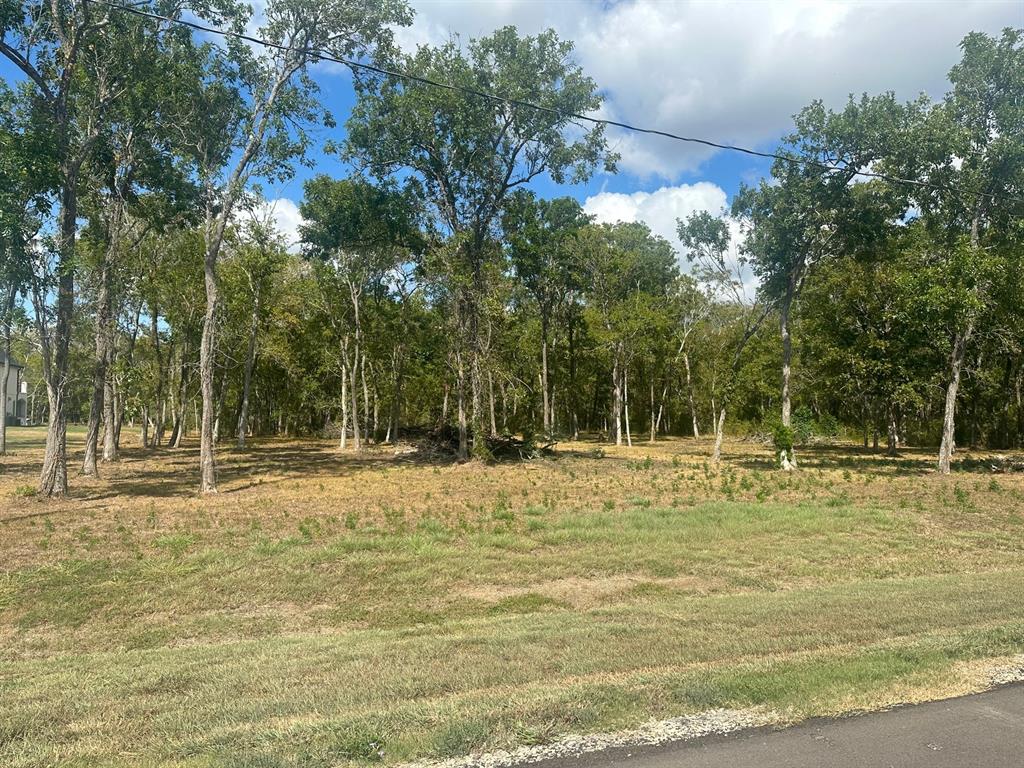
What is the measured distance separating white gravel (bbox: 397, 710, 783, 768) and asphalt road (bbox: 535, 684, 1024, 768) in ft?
0.26

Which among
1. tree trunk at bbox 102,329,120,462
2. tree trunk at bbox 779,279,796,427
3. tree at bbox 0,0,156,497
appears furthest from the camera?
tree trunk at bbox 102,329,120,462

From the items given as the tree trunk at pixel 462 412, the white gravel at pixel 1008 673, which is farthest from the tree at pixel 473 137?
the white gravel at pixel 1008 673

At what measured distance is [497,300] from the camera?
81.1 feet

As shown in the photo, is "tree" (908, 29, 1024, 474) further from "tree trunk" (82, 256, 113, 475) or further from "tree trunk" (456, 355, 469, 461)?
"tree trunk" (82, 256, 113, 475)

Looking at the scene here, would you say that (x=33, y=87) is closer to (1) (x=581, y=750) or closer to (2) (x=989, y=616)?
(1) (x=581, y=750)

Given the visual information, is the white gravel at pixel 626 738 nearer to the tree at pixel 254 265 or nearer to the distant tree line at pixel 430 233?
the distant tree line at pixel 430 233

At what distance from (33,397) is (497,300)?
83.4 m

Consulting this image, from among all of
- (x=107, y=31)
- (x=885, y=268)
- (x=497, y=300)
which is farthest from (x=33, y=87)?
(x=885, y=268)

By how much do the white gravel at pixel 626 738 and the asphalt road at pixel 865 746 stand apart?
8 centimetres

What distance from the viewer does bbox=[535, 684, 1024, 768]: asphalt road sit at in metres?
3.53

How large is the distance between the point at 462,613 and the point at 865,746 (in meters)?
4.87

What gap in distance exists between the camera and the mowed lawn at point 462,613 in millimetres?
4215

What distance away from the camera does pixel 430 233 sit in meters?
25.1

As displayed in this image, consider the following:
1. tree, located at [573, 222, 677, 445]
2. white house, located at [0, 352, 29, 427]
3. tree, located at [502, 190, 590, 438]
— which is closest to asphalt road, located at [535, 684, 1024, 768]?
tree, located at [502, 190, 590, 438]
